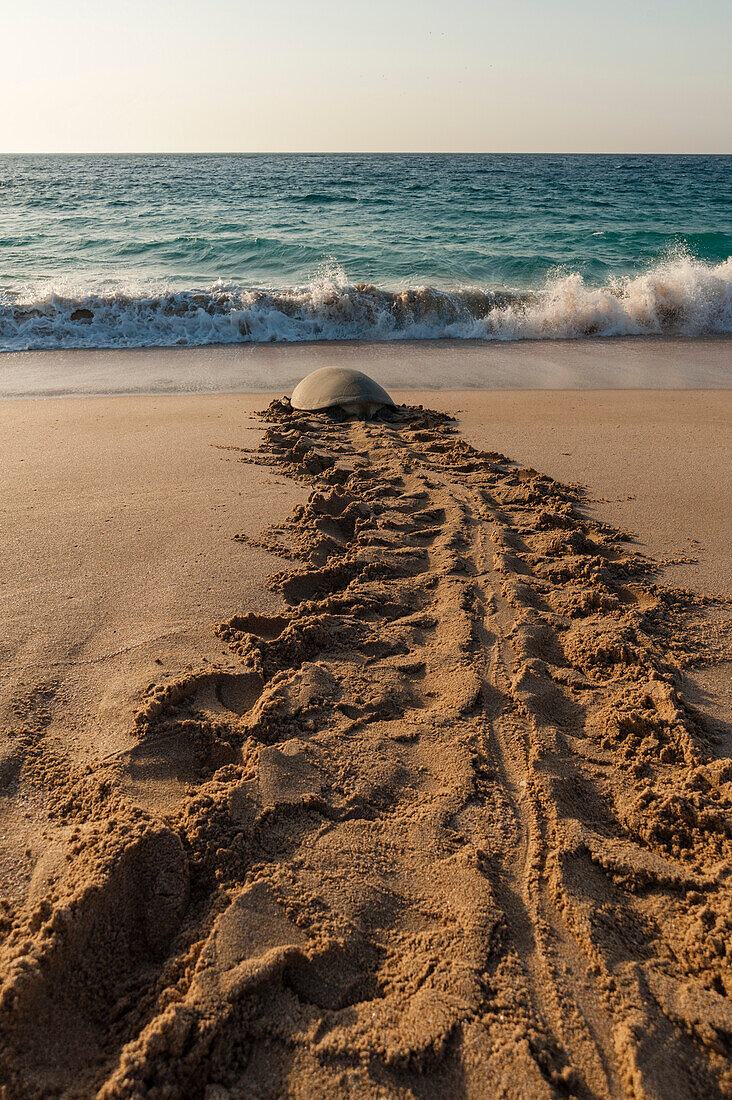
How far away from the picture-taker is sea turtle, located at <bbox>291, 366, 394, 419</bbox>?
5027 millimetres

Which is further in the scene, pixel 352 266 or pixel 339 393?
pixel 352 266

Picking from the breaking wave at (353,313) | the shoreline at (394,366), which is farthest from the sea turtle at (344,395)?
the breaking wave at (353,313)

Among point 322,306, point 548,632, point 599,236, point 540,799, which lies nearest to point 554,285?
point 322,306

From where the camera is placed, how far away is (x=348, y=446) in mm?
4488

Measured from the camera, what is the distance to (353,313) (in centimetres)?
840

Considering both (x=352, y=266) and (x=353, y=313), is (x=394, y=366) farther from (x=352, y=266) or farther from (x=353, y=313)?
(x=352, y=266)

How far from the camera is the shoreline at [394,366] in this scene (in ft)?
20.3

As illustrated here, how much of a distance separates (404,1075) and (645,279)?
10105 mm

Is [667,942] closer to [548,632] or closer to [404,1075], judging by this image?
[404,1075]

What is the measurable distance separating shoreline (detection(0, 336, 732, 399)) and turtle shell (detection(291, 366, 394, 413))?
3.04 ft

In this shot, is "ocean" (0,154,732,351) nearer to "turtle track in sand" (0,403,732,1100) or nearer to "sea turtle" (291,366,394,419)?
"sea turtle" (291,366,394,419)

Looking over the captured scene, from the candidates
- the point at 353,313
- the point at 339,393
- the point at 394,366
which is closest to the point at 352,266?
the point at 353,313

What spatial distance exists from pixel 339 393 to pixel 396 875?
4.10 m

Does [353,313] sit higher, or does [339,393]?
[353,313]
